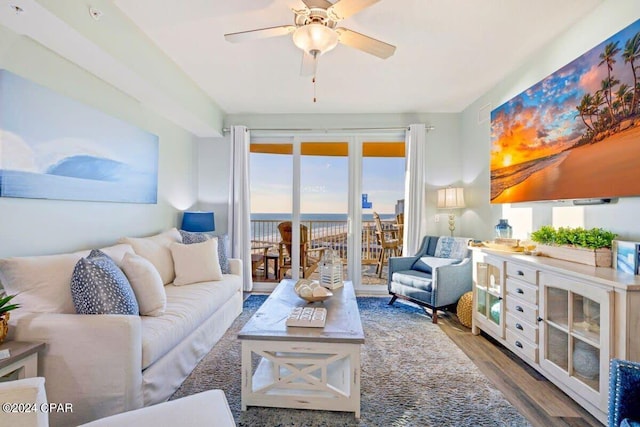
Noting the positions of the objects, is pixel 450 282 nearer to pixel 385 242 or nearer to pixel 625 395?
pixel 385 242

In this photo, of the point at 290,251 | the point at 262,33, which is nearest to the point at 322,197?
the point at 290,251

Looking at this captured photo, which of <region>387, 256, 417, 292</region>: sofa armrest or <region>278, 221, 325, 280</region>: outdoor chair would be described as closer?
<region>387, 256, 417, 292</region>: sofa armrest

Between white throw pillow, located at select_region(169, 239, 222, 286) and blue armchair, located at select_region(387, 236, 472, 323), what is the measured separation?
2117 millimetres

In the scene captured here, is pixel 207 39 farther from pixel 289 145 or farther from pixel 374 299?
pixel 374 299

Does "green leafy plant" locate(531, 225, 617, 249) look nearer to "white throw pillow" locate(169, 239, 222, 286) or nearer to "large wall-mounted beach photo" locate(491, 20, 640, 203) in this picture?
"large wall-mounted beach photo" locate(491, 20, 640, 203)

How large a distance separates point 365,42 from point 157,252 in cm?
252

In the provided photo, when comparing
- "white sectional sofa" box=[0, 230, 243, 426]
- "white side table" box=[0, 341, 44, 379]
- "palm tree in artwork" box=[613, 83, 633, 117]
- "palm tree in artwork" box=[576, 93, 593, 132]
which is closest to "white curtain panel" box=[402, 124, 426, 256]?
"palm tree in artwork" box=[576, 93, 593, 132]

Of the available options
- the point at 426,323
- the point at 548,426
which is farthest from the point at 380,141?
the point at 548,426

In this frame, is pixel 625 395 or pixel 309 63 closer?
pixel 625 395

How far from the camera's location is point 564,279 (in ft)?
6.32

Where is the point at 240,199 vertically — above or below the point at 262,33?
below

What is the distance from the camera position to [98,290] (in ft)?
5.74

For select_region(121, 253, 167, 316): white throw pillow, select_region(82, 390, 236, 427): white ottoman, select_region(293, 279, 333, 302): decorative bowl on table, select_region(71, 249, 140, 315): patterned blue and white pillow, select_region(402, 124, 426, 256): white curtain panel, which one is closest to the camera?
select_region(82, 390, 236, 427): white ottoman

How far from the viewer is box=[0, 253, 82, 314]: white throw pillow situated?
173 centimetres
